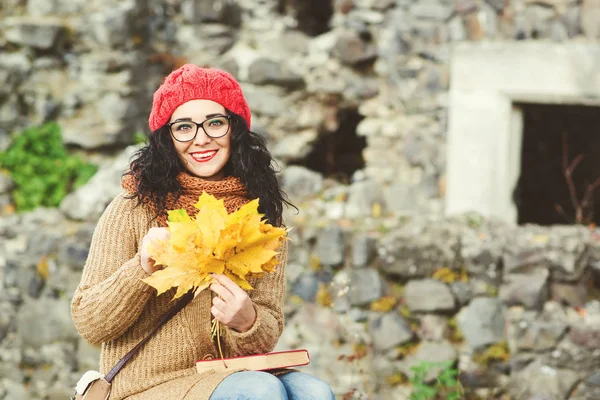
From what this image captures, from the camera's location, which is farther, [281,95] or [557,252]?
[281,95]

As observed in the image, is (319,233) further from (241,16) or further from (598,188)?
(598,188)

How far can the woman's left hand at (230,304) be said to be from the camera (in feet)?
7.04

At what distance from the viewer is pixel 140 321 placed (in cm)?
235

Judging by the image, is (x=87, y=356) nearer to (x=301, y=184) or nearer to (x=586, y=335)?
(x=301, y=184)

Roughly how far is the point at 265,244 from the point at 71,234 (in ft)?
8.45

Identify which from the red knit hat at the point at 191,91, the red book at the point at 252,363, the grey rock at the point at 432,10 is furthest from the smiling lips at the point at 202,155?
the grey rock at the point at 432,10

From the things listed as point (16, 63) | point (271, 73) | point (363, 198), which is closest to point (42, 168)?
point (16, 63)

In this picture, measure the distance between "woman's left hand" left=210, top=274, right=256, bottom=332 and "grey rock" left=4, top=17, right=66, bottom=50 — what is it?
3.60m

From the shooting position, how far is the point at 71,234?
177 inches

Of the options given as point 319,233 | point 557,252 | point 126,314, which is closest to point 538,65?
point 557,252

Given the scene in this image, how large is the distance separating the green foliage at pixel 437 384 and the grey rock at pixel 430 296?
0.91ft

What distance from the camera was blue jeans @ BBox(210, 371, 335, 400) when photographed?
2119mm

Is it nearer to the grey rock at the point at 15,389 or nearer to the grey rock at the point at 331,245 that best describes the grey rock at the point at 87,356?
the grey rock at the point at 15,389

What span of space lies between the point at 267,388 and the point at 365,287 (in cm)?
202
